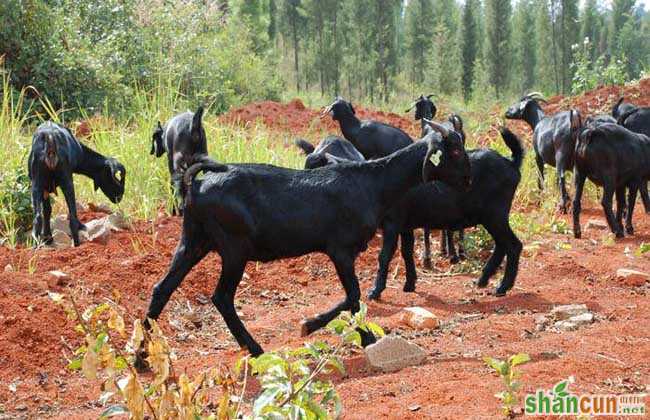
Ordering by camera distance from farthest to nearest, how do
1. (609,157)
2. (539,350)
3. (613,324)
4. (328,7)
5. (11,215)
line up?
(328,7) → (609,157) → (11,215) → (613,324) → (539,350)

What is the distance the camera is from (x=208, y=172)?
21.9 ft

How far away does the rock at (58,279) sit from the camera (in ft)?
26.1

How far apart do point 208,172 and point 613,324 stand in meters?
3.19

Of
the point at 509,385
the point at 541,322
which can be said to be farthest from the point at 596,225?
the point at 509,385

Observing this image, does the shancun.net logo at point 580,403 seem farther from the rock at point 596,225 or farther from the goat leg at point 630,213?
the rock at point 596,225

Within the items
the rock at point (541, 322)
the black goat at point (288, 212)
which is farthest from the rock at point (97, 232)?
the rock at point (541, 322)

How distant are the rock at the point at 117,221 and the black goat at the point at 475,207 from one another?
3345 millimetres

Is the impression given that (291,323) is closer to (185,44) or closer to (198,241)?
(198,241)

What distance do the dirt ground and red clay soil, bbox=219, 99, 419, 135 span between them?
9.08m

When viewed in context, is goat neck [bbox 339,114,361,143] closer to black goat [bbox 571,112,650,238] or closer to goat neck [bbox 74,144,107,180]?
black goat [bbox 571,112,650,238]

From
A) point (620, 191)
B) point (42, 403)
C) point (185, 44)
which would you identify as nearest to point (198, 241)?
point (42, 403)

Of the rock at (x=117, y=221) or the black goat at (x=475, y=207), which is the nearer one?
the black goat at (x=475, y=207)

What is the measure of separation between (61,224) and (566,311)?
19.3 feet

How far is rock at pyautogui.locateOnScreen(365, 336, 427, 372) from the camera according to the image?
20.0 ft
